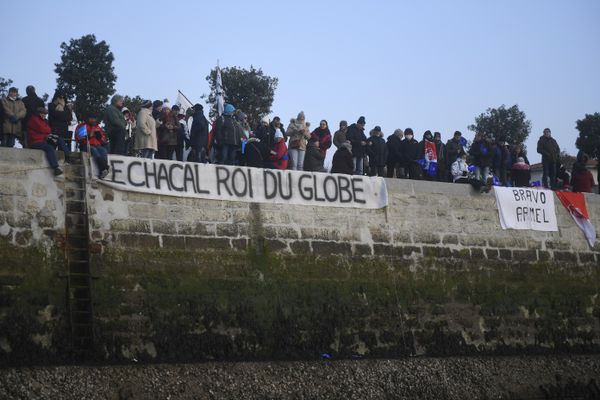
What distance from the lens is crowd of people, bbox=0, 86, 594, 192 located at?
18.2m

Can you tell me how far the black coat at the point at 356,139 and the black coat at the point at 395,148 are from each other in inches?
28.0

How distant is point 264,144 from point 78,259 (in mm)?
5884

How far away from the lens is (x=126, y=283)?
55.0ft

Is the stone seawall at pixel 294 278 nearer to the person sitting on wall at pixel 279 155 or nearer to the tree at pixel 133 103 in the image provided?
the person sitting on wall at pixel 279 155

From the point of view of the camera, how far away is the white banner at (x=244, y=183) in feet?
57.0

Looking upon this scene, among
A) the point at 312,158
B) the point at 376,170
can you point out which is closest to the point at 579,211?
the point at 376,170

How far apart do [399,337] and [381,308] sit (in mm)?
649

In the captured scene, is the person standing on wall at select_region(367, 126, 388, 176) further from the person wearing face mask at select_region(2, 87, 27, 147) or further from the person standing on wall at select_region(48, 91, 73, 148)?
the person wearing face mask at select_region(2, 87, 27, 147)

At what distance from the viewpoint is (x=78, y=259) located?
16.5 metres

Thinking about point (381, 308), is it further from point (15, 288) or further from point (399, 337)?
point (15, 288)

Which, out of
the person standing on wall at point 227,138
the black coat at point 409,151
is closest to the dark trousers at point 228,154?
the person standing on wall at point 227,138

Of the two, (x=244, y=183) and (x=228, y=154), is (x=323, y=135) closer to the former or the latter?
(x=228, y=154)

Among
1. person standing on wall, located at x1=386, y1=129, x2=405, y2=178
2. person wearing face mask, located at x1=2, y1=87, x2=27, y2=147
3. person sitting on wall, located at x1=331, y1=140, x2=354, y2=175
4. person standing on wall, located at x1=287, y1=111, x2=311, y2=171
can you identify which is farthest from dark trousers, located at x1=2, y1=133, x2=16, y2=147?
person standing on wall, located at x1=386, y1=129, x2=405, y2=178

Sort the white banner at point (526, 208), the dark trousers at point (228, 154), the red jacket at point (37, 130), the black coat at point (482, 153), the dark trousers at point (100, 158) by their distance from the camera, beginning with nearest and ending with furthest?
the dark trousers at point (100, 158) → the red jacket at point (37, 130) → the dark trousers at point (228, 154) → the white banner at point (526, 208) → the black coat at point (482, 153)
